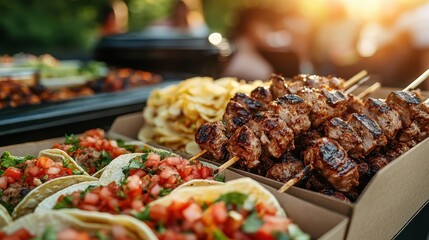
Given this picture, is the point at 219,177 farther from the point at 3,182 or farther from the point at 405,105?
the point at 405,105

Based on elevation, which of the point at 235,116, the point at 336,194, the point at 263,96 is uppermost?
the point at 263,96

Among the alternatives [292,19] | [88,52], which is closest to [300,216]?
[88,52]

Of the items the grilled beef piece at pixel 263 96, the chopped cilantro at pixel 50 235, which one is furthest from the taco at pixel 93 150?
the chopped cilantro at pixel 50 235

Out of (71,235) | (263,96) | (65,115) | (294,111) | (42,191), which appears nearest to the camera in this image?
(71,235)

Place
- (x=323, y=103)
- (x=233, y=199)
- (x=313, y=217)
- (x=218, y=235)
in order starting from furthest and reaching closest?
1. (x=323, y=103)
2. (x=313, y=217)
3. (x=233, y=199)
4. (x=218, y=235)

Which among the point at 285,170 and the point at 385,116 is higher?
the point at 385,116

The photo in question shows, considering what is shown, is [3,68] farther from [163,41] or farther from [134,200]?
[134,200]

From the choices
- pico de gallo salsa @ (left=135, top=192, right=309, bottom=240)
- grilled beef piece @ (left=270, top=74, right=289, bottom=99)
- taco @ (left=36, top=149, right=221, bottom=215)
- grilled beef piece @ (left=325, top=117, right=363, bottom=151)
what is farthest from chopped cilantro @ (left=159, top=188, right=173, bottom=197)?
grilled beef piece @ (left=270, top=74, right=289, bottom=99)

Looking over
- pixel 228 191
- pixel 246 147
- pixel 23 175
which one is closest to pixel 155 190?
pixel 228 191
